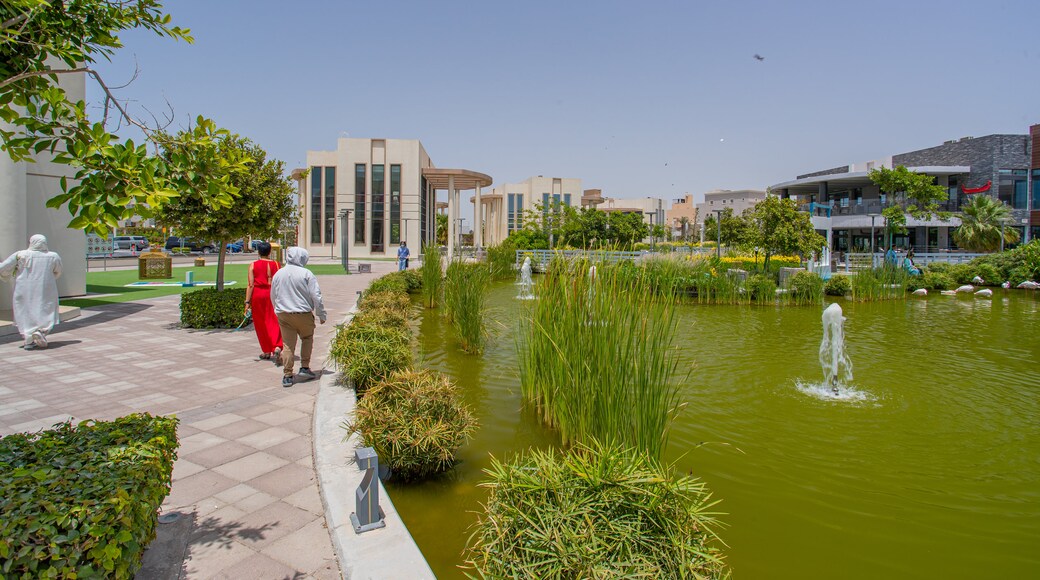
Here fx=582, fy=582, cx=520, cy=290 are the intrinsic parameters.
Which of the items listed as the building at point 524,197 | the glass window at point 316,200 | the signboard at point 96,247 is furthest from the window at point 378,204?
the building at point 524,197

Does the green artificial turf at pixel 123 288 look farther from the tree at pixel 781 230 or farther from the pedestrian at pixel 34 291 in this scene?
the tree at pixel 781 230

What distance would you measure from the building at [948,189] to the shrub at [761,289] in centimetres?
1679

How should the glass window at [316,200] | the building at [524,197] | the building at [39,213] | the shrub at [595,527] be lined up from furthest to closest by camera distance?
the building at [524,197] < the glass window at [316,200] < the building at [39,213] < the shrub at [595,527]

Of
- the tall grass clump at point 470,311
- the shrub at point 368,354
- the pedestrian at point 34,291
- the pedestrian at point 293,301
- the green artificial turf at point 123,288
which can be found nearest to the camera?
the shrub at point 368,354

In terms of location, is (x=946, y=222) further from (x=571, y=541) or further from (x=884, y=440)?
(x=571, y=541)

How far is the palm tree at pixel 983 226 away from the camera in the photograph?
26.3 meters

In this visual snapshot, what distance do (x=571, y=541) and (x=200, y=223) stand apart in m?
7.32

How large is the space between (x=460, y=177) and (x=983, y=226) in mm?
25929

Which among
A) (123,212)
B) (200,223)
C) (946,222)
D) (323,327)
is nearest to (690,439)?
(123,212)

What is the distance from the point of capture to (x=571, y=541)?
1.83 m

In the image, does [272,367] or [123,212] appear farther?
[272,367]

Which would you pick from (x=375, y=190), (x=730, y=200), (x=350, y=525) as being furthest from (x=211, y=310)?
(x=730, y=200)

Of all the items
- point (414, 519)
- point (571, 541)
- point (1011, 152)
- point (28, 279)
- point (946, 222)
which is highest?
point (1011, 152)

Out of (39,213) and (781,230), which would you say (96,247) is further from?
(781,230)
